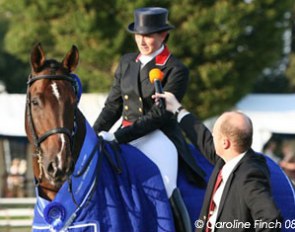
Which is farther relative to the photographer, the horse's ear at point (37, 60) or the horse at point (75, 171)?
Answer: the horse's ear at point (37, 60)

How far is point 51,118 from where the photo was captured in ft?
18.1

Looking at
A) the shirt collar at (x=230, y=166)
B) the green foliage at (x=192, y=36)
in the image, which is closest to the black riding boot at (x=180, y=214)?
the shirt collar at (x=230, y=166)

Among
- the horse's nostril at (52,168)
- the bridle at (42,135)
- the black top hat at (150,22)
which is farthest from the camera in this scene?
the black top hat at (150,22)

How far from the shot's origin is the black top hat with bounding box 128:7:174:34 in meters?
6.48

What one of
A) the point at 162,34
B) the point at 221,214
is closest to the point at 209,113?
the point at 162,34

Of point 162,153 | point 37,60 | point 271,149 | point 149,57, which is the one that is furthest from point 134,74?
point 271,149

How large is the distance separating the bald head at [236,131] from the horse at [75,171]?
4.18 feet

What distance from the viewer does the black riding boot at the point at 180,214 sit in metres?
6.15

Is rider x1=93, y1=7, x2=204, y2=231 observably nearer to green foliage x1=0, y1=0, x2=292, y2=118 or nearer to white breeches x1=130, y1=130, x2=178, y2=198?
white breeches x1=130, y1=130, x2=178, y2=198

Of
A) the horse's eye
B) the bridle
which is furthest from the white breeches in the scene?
the horse's eye

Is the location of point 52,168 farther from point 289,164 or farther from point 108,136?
point 289,164

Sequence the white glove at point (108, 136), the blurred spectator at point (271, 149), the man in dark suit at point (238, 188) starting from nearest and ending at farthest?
the man in dark suit at point (238, 188), the white glove at point (108, 136), the blurred spectator at point (271, 149)

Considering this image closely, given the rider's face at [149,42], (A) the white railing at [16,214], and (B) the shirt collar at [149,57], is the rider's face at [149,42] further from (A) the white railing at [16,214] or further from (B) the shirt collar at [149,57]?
(A) the white railing at [16,214]

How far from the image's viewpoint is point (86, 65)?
819 inches
